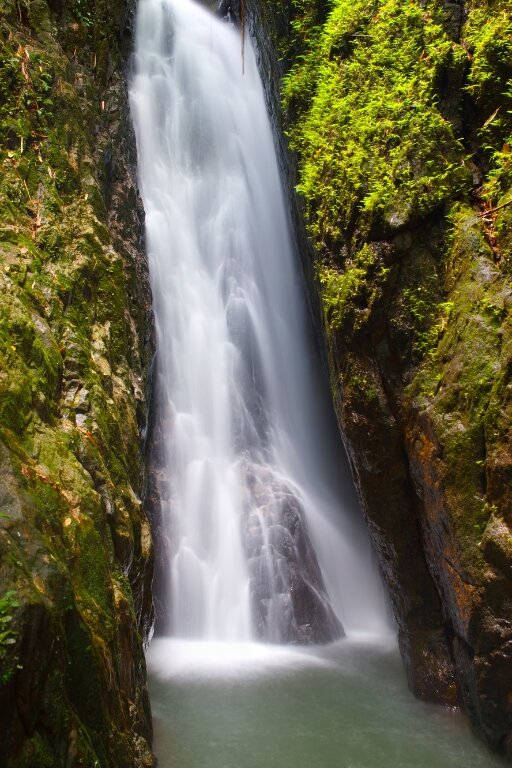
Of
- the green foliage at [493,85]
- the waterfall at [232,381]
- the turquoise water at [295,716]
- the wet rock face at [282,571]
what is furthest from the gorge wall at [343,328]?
the waterfall at [232,381]

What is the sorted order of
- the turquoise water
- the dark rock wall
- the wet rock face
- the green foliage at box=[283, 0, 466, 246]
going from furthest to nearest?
the wet rock face < the green foliage at box=[283, 0, 466, 246] < the turquoise water < the dark rock wall

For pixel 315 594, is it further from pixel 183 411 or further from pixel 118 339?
pixel 118 339

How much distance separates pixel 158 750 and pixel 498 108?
763 cm

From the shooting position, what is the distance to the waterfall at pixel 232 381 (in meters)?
9.45

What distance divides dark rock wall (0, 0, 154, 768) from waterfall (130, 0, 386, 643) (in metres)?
2.99

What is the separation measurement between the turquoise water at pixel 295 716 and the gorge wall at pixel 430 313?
0.44m

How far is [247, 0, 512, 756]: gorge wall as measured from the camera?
5.59m

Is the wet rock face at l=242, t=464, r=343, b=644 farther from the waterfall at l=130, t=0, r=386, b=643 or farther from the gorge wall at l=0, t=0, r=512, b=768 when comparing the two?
the gorge wall at l=0, t=0, r=512, b=768

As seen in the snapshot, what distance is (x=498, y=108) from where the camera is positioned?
22.5ft

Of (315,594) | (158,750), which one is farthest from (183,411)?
(158,750)

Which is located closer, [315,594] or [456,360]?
[456,360]

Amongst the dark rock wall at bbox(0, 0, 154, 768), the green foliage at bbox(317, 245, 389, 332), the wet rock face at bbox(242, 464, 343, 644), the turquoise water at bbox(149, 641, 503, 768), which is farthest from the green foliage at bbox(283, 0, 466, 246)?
the turquoise water at bbox(149, 641, 503, 768)

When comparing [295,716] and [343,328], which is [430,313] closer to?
[343,328]

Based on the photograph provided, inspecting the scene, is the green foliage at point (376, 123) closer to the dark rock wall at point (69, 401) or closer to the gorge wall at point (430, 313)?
the gorge wall at point (430, 313)
